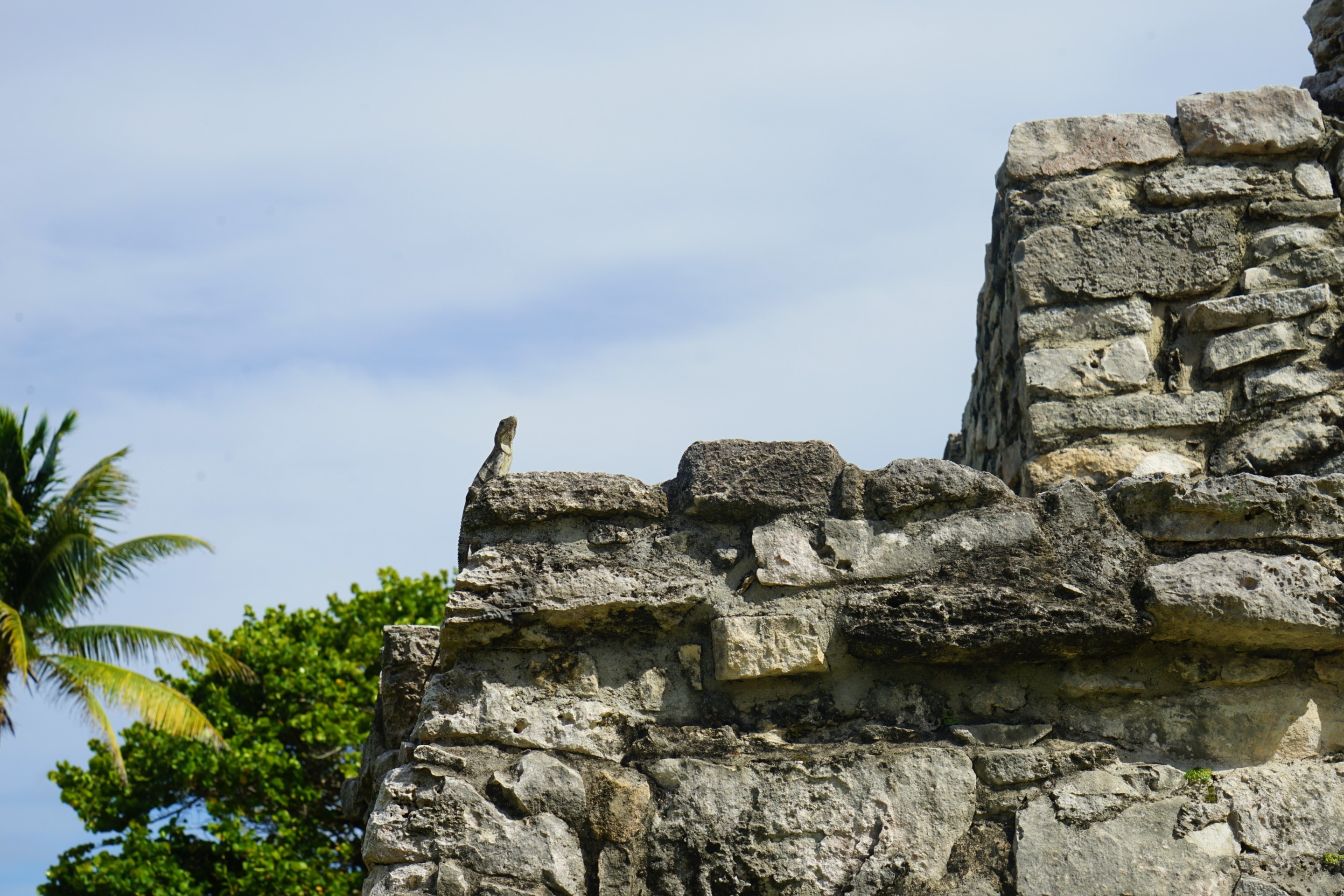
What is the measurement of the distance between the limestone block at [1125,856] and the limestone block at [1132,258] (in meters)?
1.36

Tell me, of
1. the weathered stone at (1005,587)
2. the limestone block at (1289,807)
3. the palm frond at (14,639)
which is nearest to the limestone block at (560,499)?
the weathered stone at (1005,587)

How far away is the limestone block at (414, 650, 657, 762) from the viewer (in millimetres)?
2291

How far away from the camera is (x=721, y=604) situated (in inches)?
93.3

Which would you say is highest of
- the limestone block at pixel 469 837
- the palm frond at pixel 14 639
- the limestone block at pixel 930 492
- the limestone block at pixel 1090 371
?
the palm frond at pixel 14 639

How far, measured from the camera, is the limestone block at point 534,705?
2.29 m

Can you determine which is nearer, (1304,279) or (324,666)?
(1304,279)

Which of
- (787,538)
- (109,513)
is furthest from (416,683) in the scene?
(109,513)

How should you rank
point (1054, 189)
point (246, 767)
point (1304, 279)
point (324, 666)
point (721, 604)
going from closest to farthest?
point (721, 604), point (1304, 279), point (1054, 189), point (246, 767), point (324, 666)

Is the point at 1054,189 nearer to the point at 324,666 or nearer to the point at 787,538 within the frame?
the point at 787,538

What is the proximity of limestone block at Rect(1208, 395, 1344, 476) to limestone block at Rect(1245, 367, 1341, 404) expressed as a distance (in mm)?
25

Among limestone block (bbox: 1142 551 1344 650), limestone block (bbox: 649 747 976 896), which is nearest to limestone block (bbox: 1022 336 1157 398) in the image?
limestone block (bbox: 1142 551 1344 650)

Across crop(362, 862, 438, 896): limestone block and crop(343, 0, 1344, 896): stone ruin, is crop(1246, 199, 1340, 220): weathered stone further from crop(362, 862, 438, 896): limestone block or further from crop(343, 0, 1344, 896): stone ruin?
crop(362, 862, 438, 896): limestone block

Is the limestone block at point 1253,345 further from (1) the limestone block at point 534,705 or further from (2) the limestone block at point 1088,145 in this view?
(1) the limestone block at point 534,705

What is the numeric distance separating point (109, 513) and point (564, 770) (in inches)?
462
